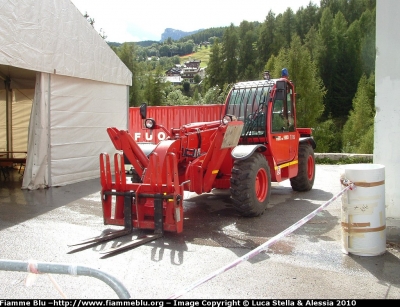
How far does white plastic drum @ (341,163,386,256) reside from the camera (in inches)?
209

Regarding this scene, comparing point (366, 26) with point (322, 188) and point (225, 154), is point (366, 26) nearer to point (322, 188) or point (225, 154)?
point (322, 188)

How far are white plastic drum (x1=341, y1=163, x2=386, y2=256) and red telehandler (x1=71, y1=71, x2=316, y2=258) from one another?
2106 millimetres

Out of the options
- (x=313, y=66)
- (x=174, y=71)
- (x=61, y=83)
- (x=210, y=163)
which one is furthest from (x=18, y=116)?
(x=174, y=71)

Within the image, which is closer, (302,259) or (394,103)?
(302,259)

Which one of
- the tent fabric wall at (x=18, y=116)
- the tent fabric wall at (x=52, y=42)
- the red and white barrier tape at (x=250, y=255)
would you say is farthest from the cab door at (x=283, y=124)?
the tent fabric wall at (x=18, y=116)

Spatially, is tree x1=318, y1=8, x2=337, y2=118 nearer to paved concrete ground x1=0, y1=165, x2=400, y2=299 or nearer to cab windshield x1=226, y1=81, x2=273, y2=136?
cab windshield x1=226, y1=81, x2=273, y2=136

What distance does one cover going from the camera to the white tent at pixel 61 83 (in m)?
10.1

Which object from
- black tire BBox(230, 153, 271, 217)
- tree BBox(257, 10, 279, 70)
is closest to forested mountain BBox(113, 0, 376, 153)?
tree BBox(257, 10, 279, 70)

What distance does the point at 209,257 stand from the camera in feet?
18.1

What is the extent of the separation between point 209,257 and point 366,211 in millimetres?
1979

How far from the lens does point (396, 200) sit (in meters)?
5.95

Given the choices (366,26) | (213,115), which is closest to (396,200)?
(213,115)

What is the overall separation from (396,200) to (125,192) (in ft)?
12.4

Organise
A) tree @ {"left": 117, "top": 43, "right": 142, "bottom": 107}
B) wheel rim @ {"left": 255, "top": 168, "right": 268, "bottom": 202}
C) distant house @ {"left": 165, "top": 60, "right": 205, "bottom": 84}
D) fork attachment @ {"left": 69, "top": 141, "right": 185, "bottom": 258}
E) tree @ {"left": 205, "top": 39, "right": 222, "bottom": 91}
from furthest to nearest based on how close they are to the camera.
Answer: distant house @ {"left": 165, "top": 60, "right": 205, "bottom": 84} < tree @ {"left": 205, "top": 39, "right": 222, "bottom": 91} < tree @ {"left": 117, "top": 43, "right": 142, "bottom": 107} < wheel rim @ {"left": 255, "top": 168, "right": 268, "bottom": 202} < fork attachment @ {"left": 69, "top": 141, "right": 185, "bottom": 258}
